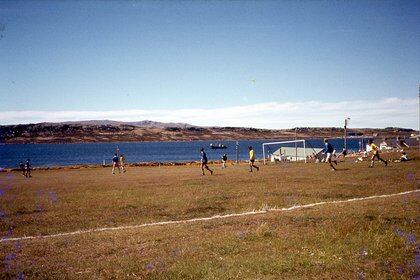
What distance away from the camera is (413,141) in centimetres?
10831

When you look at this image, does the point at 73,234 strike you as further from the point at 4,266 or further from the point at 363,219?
the point at 363,219

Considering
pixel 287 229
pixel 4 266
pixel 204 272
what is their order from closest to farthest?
pixel 204 272
pixel 4 266
pixel 287 229

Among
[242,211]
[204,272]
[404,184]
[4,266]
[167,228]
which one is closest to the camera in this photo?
[204,272]

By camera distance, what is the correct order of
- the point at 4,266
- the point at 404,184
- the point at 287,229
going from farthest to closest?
1. the point at 404,184
2. the point at 287,229
3. the point at 4,266

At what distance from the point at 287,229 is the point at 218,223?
2632 mm

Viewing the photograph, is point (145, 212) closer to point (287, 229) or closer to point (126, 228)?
point (126, 228)

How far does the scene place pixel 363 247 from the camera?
896cm

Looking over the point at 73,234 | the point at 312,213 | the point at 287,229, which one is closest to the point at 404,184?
the point at 312,213

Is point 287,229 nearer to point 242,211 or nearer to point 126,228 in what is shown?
point 242,211

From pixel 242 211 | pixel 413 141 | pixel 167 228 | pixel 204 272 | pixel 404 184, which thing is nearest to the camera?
pixel 204 272

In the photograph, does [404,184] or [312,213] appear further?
Result: [404,184]

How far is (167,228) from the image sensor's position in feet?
40.4

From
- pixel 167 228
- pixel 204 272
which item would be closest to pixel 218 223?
pixel 167 228

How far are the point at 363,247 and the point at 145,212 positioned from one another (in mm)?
9908
